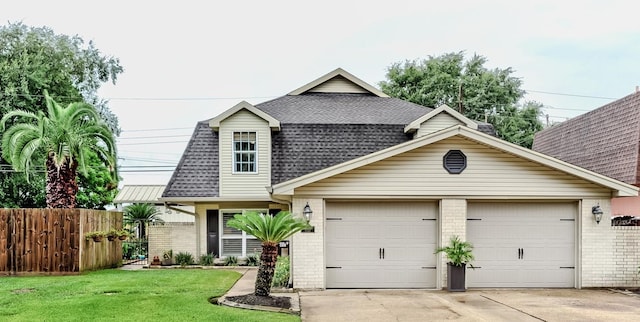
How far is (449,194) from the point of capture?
14.0 m

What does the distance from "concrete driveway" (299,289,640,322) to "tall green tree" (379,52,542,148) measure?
27.3 meters

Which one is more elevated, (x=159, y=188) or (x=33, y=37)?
(x=33, y=37)

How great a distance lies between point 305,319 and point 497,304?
4053 millimetres

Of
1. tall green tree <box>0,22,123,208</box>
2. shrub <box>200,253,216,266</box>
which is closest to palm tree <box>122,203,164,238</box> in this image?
shrub <box>200,253,216,266</box>

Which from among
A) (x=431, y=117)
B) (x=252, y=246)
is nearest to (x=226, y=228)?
(x=252, y=246)

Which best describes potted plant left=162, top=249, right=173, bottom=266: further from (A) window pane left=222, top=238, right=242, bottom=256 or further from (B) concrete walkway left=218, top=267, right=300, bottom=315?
(B) concrete walkway left=218, top=267, right=300, bottom=315

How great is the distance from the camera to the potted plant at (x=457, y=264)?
1365cm

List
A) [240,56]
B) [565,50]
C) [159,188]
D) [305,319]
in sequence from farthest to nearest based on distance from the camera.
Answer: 1. [159,188]
2. [565,50]
3. [240,56]
4. [305,319]

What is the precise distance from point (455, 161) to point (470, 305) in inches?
148

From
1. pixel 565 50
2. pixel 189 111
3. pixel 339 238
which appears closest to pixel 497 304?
pixel 339 238

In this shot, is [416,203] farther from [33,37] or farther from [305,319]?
[33,37]

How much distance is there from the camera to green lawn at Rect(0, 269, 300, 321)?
9.74 metres

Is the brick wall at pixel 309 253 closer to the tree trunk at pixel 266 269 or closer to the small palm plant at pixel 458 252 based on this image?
the tree trunk at pixel 266 269

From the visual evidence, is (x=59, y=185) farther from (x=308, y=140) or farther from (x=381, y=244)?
(x=381, y=244)
